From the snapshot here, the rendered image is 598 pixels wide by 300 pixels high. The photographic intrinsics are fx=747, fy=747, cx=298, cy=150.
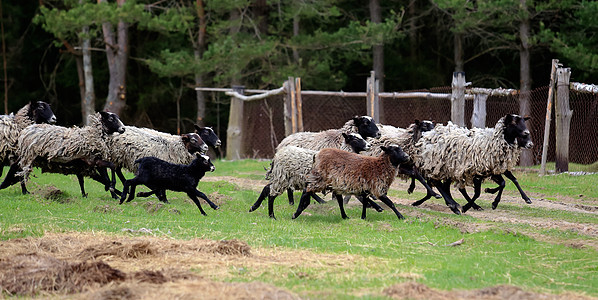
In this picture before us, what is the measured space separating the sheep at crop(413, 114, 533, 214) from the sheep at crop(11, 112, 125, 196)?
5604 mm

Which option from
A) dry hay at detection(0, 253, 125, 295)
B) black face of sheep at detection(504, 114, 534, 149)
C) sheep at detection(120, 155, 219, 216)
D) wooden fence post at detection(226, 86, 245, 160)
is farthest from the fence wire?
dry hay at detection(0, 253, 125, 295)

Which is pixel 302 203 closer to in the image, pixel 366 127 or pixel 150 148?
pixel 366 127

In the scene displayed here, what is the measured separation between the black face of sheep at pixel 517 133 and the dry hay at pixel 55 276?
25.4ft

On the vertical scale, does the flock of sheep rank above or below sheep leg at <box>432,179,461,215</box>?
above

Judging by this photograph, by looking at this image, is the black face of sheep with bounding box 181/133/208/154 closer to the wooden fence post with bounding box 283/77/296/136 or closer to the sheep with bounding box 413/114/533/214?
the sheep with bounding box 413/114/533/214

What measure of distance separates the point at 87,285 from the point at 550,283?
4.38m

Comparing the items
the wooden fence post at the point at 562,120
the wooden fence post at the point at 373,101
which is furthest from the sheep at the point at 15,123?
the wooden fence post at the point at 562,120

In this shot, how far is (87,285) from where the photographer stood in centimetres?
659

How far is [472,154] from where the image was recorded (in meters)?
12.5

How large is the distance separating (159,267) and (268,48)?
1944cm

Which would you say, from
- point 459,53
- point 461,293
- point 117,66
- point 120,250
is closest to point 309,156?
point 120,250

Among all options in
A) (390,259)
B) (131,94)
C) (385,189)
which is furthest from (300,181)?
(131,94)

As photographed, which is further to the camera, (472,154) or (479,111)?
(479,111)

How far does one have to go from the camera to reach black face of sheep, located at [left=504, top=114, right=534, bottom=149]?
1243 centimetres
